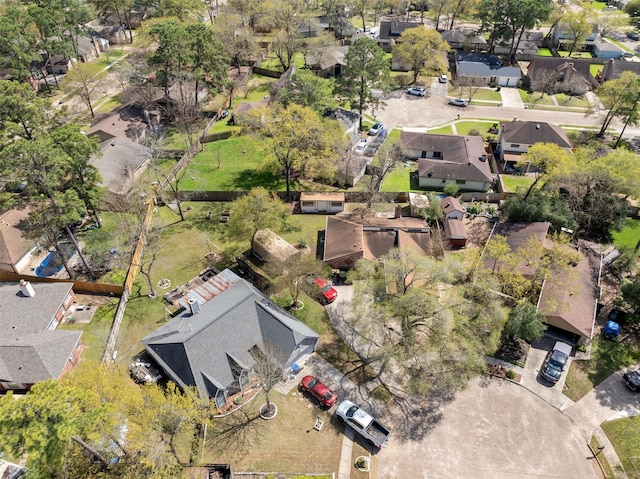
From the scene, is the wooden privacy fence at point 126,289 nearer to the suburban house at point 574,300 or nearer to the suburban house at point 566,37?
the suburban house at point 574,300

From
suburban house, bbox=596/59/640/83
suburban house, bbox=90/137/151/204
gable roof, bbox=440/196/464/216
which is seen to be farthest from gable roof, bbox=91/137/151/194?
suburban house, bbox=596/59/640/83

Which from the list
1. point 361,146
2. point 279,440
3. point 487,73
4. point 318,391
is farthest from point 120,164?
point 487,73

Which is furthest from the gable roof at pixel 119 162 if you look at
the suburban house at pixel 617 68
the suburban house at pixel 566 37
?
the suburban house at pixel 566 37

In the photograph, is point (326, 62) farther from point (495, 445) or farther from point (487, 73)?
point (495, 445)

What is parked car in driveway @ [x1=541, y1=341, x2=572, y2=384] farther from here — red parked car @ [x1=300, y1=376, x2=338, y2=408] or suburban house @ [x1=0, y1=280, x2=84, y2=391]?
suburban house @ [x1=0, y1=280, x2=84, y2=391]

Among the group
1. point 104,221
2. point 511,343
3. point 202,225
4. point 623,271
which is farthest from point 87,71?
point 623,271
